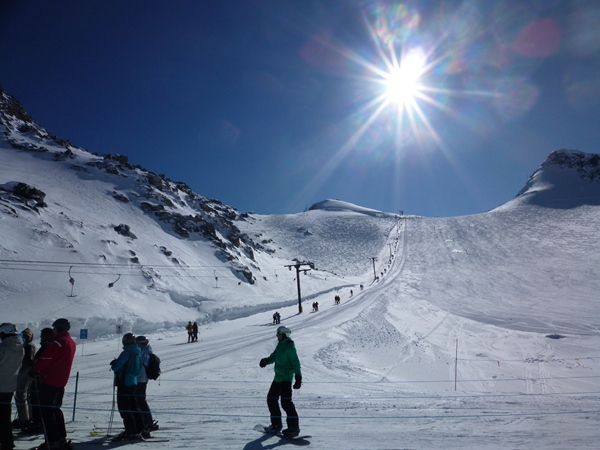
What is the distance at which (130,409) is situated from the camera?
19.4ft

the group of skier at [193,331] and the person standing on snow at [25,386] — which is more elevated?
the group of skier at [193,331]

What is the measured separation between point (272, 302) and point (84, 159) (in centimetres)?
4945

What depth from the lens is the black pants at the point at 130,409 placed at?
5902mm

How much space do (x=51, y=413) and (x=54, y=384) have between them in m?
0.39

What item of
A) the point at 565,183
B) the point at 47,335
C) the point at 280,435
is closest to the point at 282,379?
the point at 280,435

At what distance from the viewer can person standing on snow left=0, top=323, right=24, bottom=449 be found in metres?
5.22

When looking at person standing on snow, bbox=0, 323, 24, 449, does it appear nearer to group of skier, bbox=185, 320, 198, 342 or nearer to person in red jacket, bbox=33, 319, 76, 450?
person in red jacket, bbox=33, 319, 76, 450

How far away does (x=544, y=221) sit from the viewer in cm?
8931

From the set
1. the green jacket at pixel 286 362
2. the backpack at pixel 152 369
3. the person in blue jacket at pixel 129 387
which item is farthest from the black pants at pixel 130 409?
the green jacket at pixel 286 362

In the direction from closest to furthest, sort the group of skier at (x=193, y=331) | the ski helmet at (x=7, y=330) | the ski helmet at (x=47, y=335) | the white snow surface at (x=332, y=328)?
the ski helmet at (x=7, y=330) → the ski helmet at (x=47, y=335) → the white snow surface at (x=332, y=328) → the group of skier at (x=193, y=331)

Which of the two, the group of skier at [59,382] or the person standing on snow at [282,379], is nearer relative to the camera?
the group of skier at [59,382]

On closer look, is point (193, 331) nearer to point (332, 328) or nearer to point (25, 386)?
point (332, 328)

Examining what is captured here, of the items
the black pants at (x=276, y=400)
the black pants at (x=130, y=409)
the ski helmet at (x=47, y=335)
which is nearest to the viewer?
the ski helmet at (x=47, y=335)

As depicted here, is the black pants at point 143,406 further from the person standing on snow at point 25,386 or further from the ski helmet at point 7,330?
the ski helmet at point 7,330
